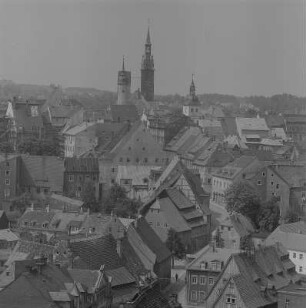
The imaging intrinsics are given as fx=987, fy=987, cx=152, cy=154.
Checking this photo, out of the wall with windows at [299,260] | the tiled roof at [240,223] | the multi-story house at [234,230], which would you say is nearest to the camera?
the wall with windows at [299,260]

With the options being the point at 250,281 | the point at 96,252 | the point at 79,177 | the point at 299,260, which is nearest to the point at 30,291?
the point at 96,252

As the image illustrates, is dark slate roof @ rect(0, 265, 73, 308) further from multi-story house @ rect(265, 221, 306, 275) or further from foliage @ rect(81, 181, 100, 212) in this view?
foliage @ rect(81, 181, 100, 212)

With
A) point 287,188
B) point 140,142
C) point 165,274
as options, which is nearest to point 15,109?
point 140,142

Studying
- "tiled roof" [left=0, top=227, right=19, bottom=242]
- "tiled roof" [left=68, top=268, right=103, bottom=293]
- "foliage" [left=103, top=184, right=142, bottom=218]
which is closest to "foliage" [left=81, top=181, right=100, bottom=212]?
"foliage" [left=103, top=184, right=142, bottom=218]

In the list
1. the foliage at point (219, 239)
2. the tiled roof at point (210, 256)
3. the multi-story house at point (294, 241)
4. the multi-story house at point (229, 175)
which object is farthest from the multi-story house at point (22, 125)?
the tiled roof at point (210, 256)

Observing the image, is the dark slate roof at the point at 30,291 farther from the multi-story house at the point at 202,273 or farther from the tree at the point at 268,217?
the tree at the point at 268,217
